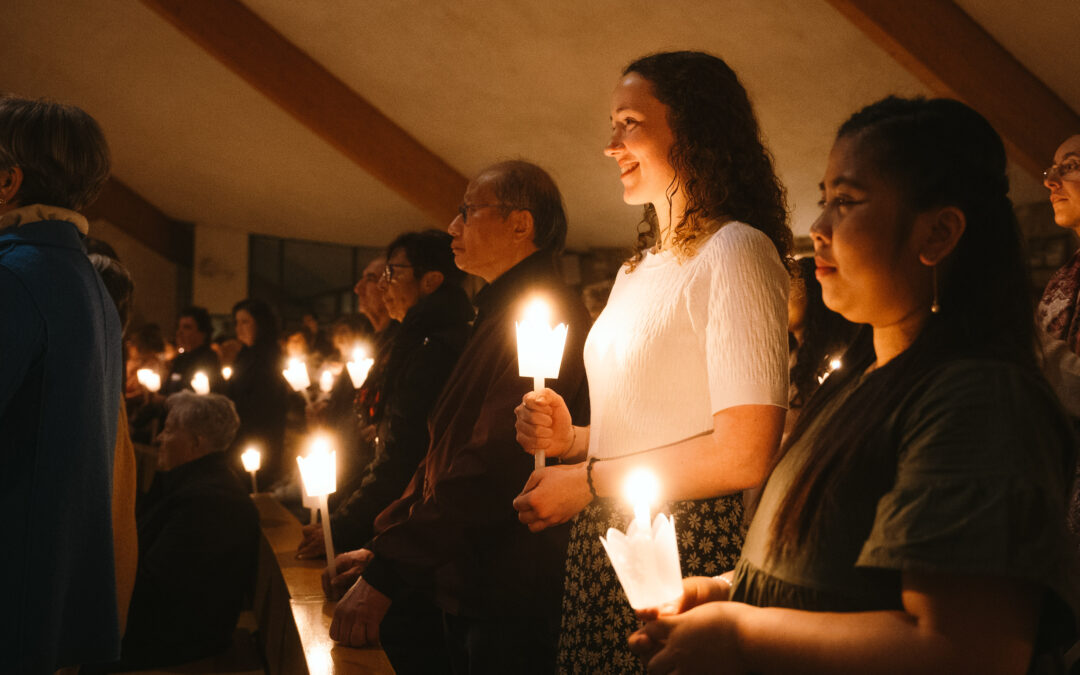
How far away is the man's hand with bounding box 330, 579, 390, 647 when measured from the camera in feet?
5.85

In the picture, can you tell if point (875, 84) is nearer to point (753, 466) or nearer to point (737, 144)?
point (737, 144)

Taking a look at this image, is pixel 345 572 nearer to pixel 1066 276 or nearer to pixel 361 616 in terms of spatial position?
pixel 361 616

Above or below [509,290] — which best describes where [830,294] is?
below

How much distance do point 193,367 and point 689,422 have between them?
17.5ft

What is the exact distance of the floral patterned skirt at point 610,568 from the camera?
1203 mm

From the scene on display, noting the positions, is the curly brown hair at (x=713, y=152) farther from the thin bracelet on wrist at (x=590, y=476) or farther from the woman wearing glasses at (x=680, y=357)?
the thin bracelet on wrist at (x=590, y=476)

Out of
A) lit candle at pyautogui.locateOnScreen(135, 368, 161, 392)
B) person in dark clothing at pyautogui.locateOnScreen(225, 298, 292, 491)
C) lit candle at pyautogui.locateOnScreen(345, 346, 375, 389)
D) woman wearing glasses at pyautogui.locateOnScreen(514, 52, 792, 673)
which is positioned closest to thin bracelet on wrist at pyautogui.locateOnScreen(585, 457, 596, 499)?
woman wearing glasses at pyautogui.locateOnScreen(514, 52, 792, 673)

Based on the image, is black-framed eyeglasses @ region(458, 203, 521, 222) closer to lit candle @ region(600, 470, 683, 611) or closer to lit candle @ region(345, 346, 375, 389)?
lit candle @ region(345, 346, 375, 389)

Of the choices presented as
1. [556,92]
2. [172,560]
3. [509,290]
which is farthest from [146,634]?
[556,92]

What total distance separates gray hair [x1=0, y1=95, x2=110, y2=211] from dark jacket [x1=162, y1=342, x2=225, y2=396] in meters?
4.20

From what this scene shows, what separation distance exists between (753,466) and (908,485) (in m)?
0.35

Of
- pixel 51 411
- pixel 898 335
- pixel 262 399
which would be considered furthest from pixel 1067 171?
pixel 262 399

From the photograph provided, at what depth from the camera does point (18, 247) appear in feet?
4.87

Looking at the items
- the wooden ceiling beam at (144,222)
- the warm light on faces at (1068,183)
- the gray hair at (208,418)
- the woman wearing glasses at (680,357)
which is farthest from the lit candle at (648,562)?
the wooden ceiling beam at (144,222)
